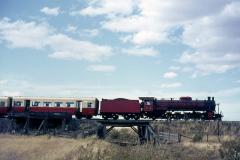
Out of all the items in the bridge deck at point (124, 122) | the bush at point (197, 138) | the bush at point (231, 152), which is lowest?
the bush at point (197, 138)

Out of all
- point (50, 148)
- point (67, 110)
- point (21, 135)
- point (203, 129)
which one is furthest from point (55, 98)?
point (203, 129)

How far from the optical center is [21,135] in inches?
1721

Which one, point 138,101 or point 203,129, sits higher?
point 138,101

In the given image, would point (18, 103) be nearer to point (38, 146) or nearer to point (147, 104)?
point (38, 146)

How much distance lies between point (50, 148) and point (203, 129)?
2128 centimetres

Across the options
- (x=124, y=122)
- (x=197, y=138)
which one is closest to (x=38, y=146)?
(x=124, y=122)

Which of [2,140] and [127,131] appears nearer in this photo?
[2,140]

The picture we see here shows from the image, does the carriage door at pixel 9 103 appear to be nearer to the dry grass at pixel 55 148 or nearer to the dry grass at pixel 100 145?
the dry grass at pixel 100 145

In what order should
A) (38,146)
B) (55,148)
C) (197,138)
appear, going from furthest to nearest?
(197,138) < (38,146) < (55,148)

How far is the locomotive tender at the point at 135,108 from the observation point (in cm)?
4972

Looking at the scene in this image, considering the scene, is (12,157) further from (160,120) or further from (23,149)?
(160,120)

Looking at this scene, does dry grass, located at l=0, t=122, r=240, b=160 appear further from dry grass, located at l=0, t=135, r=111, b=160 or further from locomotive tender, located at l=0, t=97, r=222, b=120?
locomotive tender, located at l=0, t=97, r=222, b=120

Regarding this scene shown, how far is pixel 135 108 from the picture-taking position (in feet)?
163

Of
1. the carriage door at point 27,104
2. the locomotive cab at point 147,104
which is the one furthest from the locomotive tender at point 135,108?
the carriage door at point 27,104
